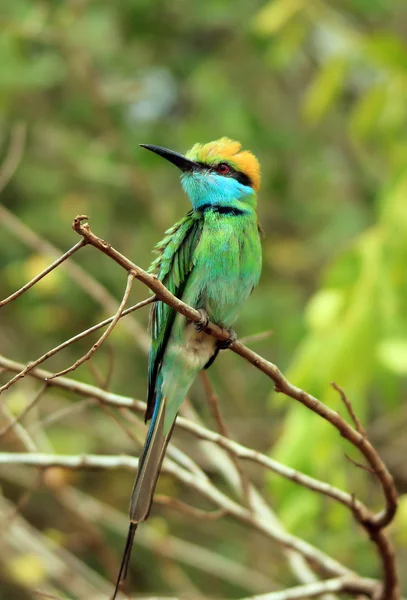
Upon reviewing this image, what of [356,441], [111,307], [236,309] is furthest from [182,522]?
[356,441]

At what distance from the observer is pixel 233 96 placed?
14.5 feet

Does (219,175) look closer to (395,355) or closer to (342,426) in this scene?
(395,355)

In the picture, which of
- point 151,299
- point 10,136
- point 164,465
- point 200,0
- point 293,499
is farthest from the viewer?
point 10,136

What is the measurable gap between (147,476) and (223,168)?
0.89 metres

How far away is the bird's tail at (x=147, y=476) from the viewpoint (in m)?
1.76

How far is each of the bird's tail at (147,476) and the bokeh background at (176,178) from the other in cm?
141

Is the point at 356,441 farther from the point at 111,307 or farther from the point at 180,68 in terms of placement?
the point at 180,68

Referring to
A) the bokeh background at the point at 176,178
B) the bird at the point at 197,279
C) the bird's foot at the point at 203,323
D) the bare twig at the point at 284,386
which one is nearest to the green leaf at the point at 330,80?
the bokeh background at the point at 176,178

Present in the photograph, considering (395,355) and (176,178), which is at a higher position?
(176,178)

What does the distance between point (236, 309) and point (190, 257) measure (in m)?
0.18

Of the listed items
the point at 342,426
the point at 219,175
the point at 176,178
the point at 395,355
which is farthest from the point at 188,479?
the point at 176,178

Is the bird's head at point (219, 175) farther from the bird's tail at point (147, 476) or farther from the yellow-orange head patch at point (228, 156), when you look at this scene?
the bird's tail at point (147, 476)

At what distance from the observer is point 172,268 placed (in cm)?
218

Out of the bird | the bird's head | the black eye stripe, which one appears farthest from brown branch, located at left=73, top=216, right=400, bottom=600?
the black eye stripe
